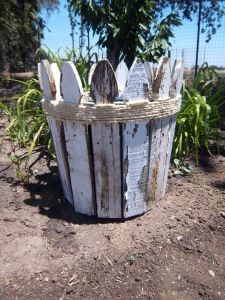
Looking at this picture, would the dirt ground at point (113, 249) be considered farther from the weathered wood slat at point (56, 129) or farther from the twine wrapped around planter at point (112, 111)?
the twine wrapped around planter at point (112, 111)

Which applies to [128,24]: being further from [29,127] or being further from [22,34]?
[22,34]

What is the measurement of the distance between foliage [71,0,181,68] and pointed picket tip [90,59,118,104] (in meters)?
1.29

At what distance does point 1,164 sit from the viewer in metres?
2.76

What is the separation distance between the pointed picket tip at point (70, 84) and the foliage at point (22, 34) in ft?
22.8

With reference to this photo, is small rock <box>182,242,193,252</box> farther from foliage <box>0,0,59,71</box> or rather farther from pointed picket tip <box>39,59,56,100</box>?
foliage <box>0,0,59,71</box>

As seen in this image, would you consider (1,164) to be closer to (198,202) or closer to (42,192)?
(42,192)

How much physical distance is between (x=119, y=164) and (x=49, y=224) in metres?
0.59

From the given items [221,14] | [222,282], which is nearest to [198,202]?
[222,282]

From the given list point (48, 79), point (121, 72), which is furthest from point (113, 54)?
point (48, 79)

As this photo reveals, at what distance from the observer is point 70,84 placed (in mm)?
1613

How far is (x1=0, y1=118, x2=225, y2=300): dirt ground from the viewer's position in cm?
146

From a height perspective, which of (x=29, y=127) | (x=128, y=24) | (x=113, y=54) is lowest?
(x=29, y=127)

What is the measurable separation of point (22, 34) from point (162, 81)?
10414 mm

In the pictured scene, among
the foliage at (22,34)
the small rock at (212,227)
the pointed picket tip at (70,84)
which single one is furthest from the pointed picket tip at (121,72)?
the foliage at (22,34)
